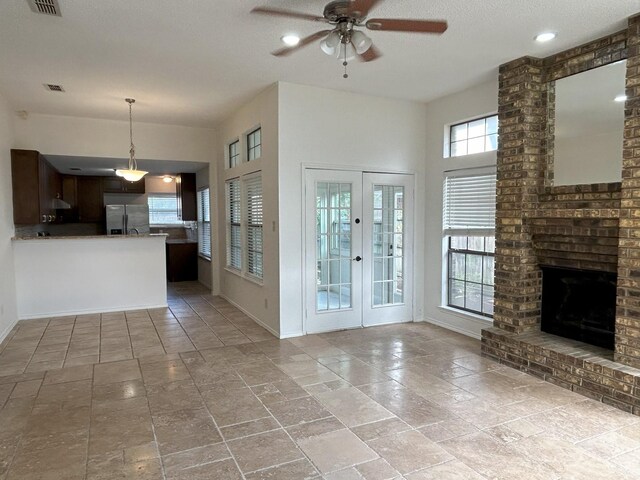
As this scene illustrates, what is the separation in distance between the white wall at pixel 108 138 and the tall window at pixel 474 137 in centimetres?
409

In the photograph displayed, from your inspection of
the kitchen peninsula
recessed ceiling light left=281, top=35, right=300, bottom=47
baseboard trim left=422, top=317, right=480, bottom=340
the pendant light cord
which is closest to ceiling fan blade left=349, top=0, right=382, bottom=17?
recessed ceiling light left=281, top=35, right=300, bottom=47

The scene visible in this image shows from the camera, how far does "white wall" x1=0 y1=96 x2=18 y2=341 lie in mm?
4938

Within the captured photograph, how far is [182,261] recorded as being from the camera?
8.98m

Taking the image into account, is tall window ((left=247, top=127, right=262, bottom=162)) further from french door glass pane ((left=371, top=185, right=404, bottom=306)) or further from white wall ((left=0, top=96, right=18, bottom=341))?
white wall ((left=0, top=96, right=18, bottom=341))

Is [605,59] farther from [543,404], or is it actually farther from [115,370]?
[115,370]

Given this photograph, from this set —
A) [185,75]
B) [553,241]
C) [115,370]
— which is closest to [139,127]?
[185,75]

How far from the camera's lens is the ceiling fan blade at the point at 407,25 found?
2.38 m

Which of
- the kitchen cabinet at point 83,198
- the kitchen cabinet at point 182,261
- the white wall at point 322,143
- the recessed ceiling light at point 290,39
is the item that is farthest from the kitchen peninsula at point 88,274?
the recessed ceiling light at point 290,39

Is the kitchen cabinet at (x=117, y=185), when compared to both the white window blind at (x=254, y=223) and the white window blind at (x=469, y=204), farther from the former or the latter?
the white window blind at (x=469, y=204)

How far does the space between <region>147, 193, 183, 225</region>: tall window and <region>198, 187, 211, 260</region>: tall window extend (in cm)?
191

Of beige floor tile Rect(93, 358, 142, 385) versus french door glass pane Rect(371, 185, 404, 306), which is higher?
french door glass pane Rect(371, 185, 404, 306)

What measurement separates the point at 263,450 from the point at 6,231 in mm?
4691

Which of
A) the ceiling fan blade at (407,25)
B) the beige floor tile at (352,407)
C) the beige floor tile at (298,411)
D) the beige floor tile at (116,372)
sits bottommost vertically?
the beige floor tile at (352,407)

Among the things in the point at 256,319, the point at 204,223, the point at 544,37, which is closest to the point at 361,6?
the point at 544,37
